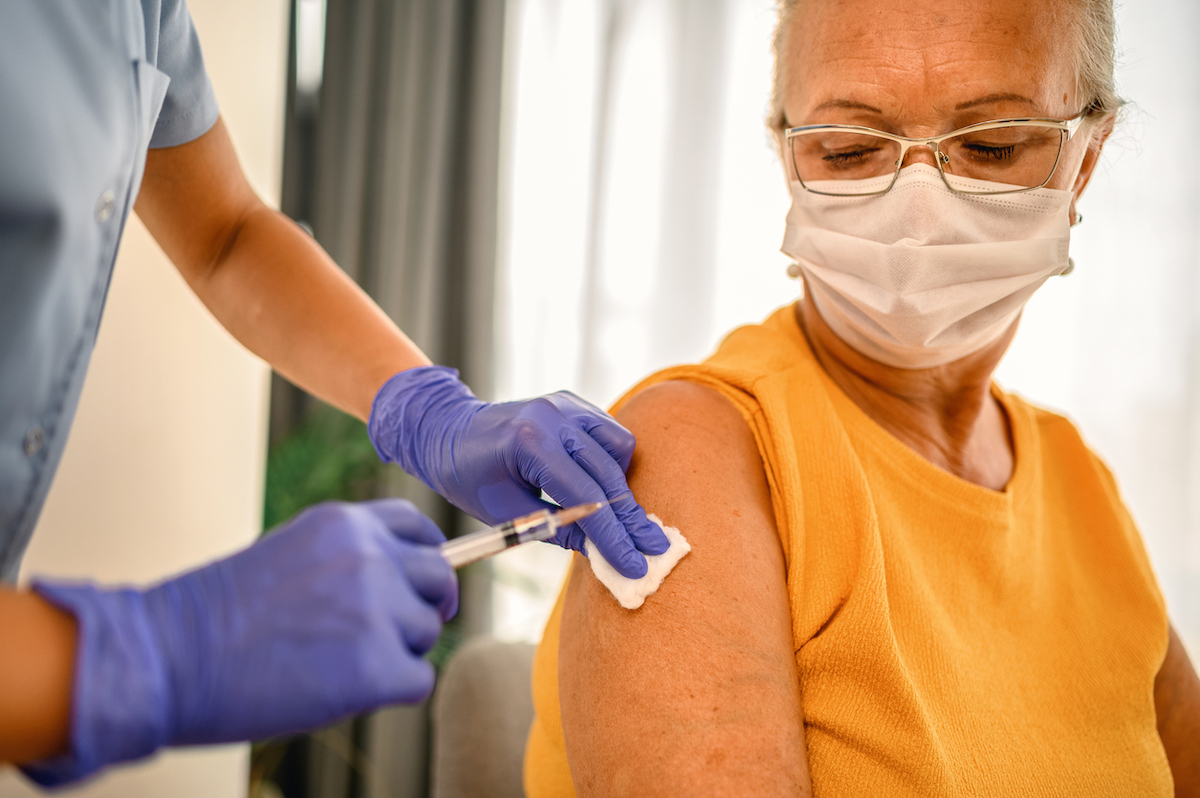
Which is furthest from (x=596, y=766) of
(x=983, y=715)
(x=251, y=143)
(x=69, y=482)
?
(x=251, y=143)

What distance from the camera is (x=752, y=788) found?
2.23 feet

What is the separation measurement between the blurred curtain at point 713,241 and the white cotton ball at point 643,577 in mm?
1733

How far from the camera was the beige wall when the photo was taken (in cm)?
141

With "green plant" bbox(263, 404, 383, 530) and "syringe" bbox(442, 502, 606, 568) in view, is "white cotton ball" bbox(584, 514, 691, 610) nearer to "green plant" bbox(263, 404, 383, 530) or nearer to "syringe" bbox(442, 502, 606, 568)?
"syringe" bbox(442, 502, 606, 568)

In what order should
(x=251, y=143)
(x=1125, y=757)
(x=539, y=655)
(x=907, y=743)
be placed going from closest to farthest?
(x=907, y=743) < (x=1125, y=757) < (x=539, y=655) < (x=251, y=143)

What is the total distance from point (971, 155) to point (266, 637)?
102cm

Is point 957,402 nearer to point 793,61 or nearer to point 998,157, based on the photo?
point 998,157

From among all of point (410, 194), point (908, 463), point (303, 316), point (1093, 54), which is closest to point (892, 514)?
point (908, 463)

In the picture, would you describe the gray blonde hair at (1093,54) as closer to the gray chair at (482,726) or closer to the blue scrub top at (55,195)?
the blue scrub top at (55,195)

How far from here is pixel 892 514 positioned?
95 centimetres

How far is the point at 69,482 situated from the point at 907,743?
4.73 feet

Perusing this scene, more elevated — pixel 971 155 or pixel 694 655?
pixel 971 155

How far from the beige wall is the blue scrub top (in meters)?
0.67

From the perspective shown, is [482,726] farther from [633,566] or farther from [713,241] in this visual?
[713,241]
